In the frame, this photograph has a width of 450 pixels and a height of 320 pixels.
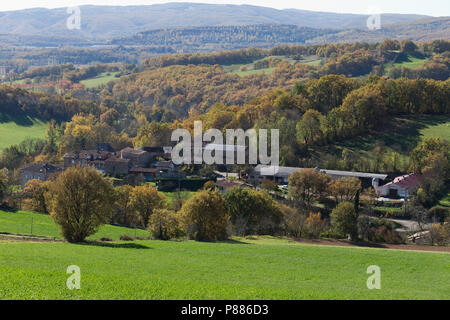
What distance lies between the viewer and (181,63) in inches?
6816

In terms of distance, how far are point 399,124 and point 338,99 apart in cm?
1291

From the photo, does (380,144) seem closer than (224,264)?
No

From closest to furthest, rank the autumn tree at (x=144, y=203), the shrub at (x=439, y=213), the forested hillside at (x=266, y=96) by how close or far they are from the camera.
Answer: the autumn tree at (x=144, y=203)
the shrub at (x=439, y=213)
the forested hillside at (x=266, y=96)

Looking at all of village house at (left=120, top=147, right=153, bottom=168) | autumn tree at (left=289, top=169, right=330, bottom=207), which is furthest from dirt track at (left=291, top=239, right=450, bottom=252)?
village house at (left=120, top=147, right=153, bottom=168)

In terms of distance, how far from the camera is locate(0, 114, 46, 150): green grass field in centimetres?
9662

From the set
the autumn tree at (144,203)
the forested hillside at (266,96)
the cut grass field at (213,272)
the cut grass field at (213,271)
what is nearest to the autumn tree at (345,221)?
the cut grass field at (213,272)

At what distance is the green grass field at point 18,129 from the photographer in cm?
9662

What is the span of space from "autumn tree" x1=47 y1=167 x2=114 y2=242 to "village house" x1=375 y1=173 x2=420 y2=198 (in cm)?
4005

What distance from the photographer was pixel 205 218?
38219 mm

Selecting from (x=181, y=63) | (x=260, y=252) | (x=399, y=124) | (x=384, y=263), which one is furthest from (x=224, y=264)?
(x=181, y=63)

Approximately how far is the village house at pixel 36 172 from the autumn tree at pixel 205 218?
119 feet

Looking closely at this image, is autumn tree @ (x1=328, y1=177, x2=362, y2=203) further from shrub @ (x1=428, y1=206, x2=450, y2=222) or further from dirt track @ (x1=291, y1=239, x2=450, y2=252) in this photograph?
dirt track @ (x1=291, y1=239, x2=450, y2=252)

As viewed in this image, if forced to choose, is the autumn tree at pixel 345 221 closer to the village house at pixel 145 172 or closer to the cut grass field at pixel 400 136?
the cut grass field at pixel 400 136
